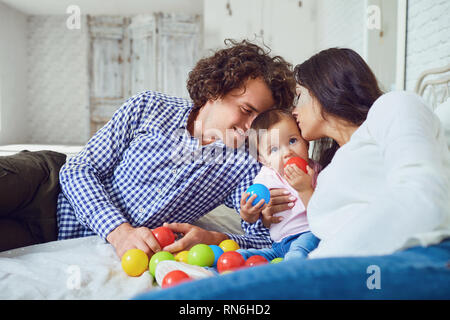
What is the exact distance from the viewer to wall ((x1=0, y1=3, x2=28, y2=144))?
690cm

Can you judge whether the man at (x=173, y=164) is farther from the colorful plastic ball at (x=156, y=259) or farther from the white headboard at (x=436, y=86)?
the white headboard at (x=436, y=86)

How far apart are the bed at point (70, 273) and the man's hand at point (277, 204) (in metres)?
0.51

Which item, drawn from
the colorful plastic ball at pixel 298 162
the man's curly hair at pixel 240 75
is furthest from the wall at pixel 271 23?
the colorful plastic ball at pixel 298 162

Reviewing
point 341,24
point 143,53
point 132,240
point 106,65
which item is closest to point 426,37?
point 341,24

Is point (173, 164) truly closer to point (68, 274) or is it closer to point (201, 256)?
point (201, 256)

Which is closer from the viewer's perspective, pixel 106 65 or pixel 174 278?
pixel 174 278

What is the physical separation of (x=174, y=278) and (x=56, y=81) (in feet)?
25.5

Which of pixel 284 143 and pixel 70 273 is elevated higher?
pixel 284 143

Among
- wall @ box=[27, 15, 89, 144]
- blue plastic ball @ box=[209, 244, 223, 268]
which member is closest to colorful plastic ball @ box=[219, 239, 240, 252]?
blue plastic ball @ box=[209, 244, 223, 268]

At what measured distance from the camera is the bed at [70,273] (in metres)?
0.87

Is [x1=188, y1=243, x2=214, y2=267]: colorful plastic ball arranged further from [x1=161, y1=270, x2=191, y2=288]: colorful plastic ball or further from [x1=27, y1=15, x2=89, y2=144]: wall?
[x1=27, y1=15, x2=89, y2=144]: wall

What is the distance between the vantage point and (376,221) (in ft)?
2.19

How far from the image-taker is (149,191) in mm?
1422
